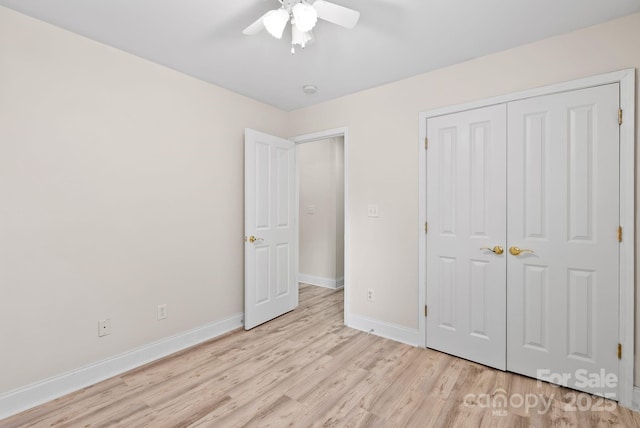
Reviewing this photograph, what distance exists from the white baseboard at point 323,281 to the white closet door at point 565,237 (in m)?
2.67

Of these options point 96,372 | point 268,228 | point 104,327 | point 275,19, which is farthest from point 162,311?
point 275,19

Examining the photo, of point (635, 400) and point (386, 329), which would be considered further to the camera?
point (386, 329)

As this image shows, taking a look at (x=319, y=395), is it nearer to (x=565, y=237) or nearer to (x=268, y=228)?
(x=268, y=228)

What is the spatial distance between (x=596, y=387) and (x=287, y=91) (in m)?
3.48

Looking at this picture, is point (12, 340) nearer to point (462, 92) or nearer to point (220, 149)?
point (220, 149)

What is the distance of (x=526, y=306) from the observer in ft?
→ 7.32

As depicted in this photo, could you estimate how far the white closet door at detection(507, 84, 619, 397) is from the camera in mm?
1948

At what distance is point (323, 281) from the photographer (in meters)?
4.79

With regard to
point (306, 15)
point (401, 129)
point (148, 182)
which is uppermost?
point (306, 15)

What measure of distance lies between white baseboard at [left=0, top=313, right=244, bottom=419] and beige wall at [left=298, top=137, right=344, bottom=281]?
212 cm

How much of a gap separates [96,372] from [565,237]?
3.51m

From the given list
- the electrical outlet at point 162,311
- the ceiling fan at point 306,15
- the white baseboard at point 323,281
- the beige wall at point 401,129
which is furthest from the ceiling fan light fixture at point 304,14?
the white baseboard at point 323,281

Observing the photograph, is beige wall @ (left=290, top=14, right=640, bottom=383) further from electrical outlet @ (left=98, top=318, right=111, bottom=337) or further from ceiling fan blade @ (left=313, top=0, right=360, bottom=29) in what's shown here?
electrical outlet @ (left=98, top=318, right=111, bottom=337)

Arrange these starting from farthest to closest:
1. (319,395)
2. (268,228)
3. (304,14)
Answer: (268,228)
(319,395)
(304,14)
